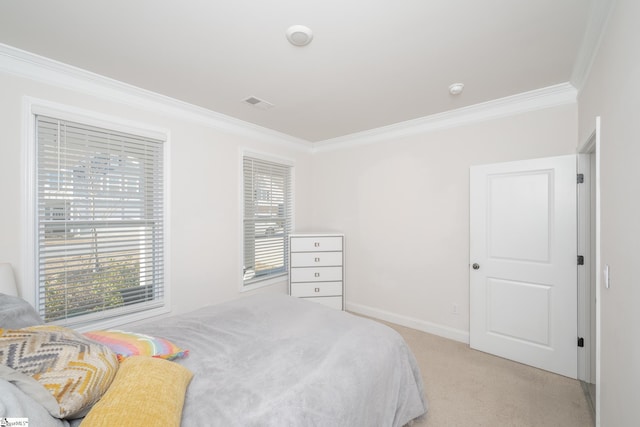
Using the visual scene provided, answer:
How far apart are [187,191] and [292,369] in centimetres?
226

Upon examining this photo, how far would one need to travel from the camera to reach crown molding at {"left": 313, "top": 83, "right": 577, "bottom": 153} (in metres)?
2.38

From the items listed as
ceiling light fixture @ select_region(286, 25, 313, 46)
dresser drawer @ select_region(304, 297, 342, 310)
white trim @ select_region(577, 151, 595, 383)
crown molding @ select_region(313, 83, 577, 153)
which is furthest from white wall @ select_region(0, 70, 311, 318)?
white trim @ select_region(577, 151, 595, 383)

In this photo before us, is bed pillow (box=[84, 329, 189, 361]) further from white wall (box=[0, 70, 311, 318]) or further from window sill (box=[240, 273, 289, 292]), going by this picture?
window sill (box=[240, 273, 289, 292])

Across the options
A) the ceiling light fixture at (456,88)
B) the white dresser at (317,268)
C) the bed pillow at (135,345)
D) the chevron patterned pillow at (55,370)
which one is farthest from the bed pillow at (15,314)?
the ceiling light fixture at (456,88)

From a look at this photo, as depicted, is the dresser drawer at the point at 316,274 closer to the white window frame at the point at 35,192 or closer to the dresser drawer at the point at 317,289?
the dresser drawer at the point at 317,289

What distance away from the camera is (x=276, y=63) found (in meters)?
2.02

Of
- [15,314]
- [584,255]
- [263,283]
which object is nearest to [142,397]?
[15,314]

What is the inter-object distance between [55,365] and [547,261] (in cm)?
330

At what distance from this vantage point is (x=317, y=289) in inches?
140

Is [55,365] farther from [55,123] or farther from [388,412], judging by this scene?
[55,123]

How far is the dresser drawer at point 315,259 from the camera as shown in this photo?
3555 mm

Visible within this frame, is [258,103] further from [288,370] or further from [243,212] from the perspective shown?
[288,370]

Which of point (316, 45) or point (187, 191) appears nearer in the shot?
point (316, 45)

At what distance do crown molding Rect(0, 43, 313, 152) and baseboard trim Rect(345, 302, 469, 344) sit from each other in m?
2.85
